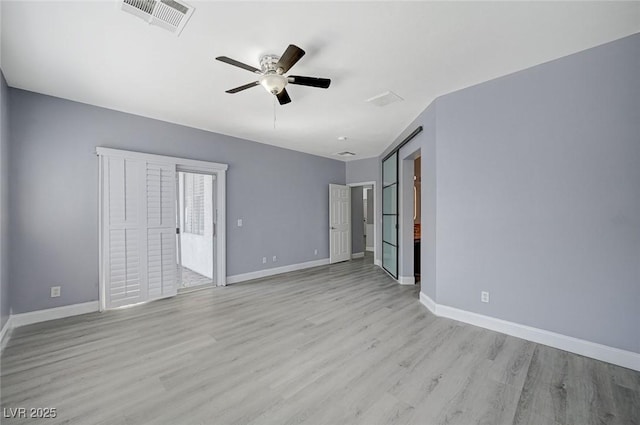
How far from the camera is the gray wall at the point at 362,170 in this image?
666cm

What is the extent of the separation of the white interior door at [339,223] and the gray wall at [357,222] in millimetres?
577

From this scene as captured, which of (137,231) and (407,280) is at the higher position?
(137,231)

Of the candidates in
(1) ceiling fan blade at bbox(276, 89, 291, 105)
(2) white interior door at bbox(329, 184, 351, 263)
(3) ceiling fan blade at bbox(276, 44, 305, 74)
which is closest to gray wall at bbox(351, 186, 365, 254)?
(2) white interior door at bbox(329, 184, 351, 263)

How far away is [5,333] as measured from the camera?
276 cm

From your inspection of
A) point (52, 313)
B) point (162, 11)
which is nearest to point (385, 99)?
point (162, 11)

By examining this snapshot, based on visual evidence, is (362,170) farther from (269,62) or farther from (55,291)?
(55,291)

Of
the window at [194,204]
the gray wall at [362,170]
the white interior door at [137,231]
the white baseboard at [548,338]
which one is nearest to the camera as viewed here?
the white baseboard at [548,338]

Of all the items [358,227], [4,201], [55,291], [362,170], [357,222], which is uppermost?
[362,170]

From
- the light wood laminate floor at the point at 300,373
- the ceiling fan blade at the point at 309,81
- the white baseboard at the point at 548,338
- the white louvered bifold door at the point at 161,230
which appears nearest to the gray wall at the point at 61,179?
the white louvered bifold door at the point at 161,230

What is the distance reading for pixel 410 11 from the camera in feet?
6.14

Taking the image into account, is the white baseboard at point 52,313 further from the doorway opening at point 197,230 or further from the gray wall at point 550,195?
the gray wall at point 550,195

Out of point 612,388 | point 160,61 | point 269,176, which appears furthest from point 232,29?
point 612,388

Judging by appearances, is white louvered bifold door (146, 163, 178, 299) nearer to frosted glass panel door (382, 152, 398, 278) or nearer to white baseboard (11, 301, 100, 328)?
white baseboard (11, 301, 100, 328)

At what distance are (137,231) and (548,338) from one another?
5.12m
